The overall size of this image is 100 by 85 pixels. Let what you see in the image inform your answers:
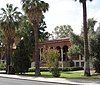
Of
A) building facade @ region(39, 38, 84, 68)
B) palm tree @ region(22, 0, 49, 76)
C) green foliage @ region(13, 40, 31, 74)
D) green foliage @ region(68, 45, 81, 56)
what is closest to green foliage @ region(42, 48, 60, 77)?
palm tree @ region(22, 0, 49, 76)

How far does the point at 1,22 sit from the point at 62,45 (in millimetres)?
25286

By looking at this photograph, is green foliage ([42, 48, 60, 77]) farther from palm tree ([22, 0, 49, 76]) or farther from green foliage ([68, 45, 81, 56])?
green foliage ([68, 45, 81, 56])

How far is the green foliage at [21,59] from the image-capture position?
43.4m

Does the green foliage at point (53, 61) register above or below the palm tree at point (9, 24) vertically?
below

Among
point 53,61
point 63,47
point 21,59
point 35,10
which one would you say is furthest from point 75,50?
point 63,47

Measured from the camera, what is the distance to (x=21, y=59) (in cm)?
4334

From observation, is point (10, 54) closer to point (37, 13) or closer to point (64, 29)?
point (37, 13)

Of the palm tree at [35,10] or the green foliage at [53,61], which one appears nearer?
the green foliage at [53,61]

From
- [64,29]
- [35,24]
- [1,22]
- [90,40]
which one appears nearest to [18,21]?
[1,22]

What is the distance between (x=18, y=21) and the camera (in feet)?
154

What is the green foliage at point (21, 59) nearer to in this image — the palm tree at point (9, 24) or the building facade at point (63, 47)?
the palm tree at point (9, 24)

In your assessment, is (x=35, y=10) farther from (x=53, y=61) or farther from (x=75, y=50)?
(x=75, y=50)

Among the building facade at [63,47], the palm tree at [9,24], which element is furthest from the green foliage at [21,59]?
the building facade at [63,47]

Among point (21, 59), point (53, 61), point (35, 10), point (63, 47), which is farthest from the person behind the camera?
point (63, 47)
